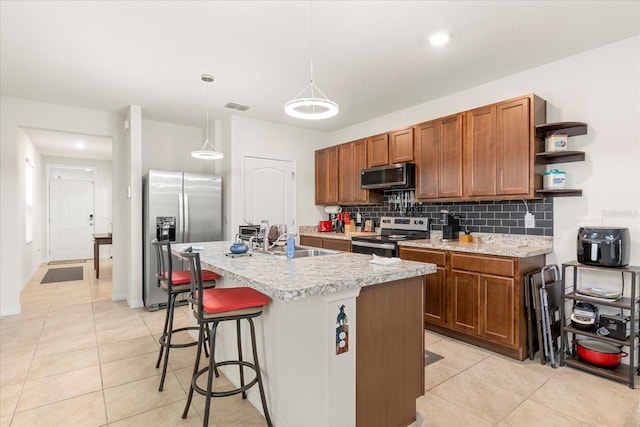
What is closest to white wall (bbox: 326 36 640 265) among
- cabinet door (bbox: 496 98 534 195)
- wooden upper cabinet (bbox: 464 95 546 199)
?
wooden upper cabinet (bbox: 464 95 546 199)

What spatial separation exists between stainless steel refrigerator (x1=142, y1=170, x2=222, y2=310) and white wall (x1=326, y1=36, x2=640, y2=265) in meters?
3.99

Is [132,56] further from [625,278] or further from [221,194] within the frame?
[625,278]

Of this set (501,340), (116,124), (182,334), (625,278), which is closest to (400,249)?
(501,340)

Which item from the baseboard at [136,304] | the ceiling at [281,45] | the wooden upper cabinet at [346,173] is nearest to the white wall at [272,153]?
the wooden upper cabinet at [346,173]

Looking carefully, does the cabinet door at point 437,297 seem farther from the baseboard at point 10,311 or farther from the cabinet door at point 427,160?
the baseboard at point 10,311

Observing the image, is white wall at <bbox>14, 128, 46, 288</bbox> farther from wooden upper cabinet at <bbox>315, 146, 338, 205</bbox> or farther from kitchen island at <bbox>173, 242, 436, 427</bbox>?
kitchen island at <bbox>173, 242, 436, 427</bbox>

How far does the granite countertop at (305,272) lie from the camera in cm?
143

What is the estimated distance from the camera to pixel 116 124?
4.70 metres

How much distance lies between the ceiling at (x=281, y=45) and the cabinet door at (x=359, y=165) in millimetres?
836

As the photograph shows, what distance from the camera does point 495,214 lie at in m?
3.54

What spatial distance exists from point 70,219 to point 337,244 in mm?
7339

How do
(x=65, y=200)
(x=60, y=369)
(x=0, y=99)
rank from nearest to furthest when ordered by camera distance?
1. (x=60, y=369)
2. (x=0, y=99)
3. (x=65, y=200)

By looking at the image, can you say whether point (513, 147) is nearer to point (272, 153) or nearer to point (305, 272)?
point (305, 272)

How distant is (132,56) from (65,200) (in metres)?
6.96
